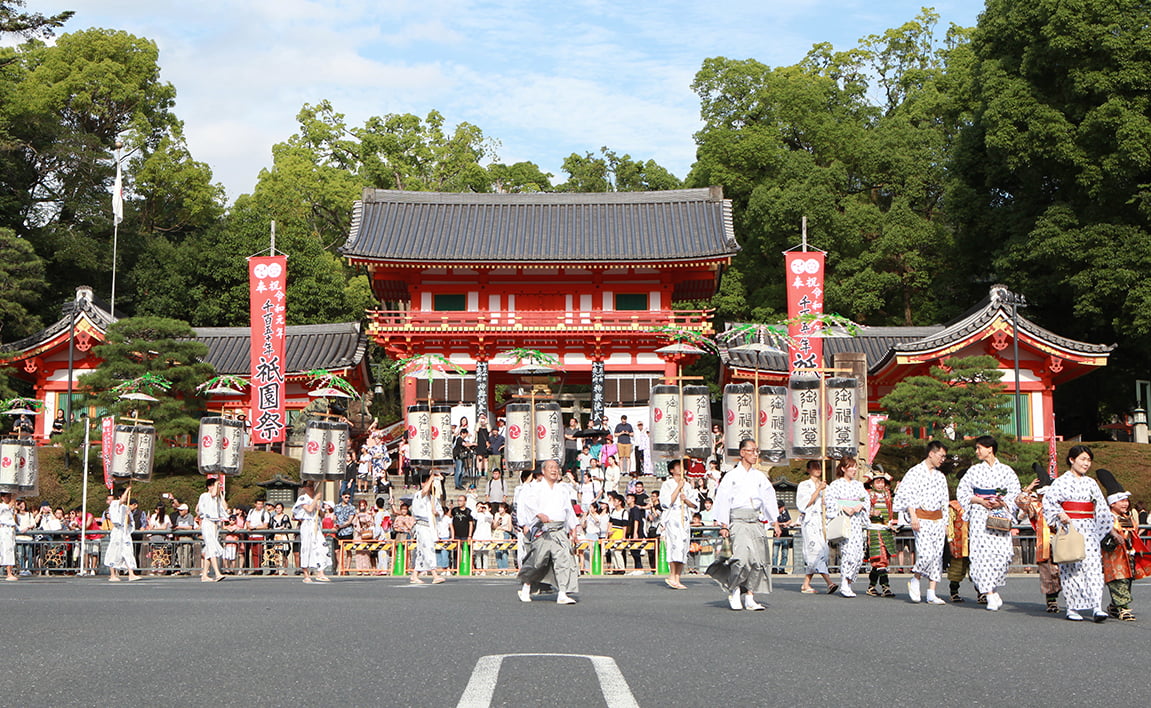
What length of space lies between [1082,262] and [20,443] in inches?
932

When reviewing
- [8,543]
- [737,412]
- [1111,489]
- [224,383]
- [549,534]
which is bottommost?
[8,543]

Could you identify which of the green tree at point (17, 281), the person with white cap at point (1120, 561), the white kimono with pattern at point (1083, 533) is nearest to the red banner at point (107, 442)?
the green tree at point (17, 281)

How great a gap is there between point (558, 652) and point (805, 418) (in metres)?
11.6

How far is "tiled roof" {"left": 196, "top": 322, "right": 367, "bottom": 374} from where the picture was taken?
3198cm

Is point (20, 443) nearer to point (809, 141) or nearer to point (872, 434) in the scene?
point (872, 434)

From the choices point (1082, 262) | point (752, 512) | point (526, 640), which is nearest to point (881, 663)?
point (526, 640)

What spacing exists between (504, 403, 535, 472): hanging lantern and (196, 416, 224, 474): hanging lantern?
5.07 m

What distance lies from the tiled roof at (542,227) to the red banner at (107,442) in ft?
30.6

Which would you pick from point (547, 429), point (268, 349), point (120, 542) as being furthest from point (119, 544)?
point (268, 349)

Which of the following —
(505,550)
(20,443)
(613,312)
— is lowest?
(505,550)

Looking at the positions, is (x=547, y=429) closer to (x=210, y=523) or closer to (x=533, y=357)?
(x=210, y=523)

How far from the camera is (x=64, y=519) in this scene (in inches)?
811

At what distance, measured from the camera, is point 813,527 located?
1355 centimetres

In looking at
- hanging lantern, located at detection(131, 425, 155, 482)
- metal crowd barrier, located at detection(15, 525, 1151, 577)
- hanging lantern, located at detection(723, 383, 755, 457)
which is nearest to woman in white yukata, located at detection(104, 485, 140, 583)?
metal crowd barrier, located at detection(15, 525, 1151, 577)
